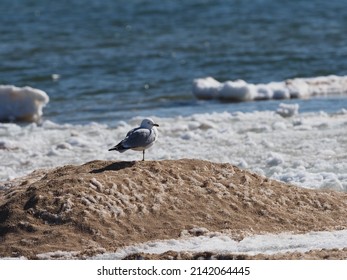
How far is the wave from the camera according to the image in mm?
18094

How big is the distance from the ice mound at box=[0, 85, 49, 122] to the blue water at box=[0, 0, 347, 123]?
40cm

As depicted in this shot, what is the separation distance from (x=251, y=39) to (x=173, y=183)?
17885 mm

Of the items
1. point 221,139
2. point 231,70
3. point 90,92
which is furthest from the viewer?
point 231,70

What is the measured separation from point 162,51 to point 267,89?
23.4 ft

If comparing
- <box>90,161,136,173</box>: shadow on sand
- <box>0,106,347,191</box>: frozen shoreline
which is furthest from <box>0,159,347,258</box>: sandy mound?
<box>0,106,347,191</box>: frozen shoreline

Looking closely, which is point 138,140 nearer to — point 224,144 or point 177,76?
point 224,144

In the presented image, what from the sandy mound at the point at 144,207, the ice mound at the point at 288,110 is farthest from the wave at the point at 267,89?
the sandy mound at the point at 144,207

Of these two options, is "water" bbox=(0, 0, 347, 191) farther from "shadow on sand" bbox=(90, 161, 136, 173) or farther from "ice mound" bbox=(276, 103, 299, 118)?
"shadow on sand" bbox=(90, 161, 136, 173)

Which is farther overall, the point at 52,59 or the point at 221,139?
the point at 52,59

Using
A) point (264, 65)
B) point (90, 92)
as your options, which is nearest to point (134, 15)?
point (264, 65)

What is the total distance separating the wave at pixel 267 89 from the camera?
59.4 feet

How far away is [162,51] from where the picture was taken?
82.0 ft

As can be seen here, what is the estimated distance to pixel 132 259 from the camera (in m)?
7.54
